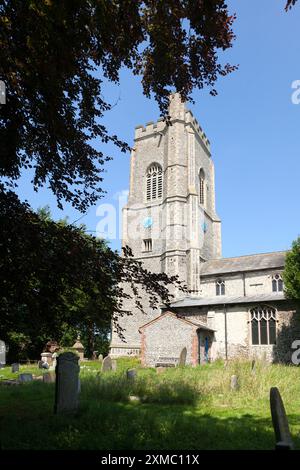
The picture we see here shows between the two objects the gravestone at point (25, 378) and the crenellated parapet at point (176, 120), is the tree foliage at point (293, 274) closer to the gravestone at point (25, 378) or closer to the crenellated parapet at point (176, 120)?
the gravestone at point (25, 378)

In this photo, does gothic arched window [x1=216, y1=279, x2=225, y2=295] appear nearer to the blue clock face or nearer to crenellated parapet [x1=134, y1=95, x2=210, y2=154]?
the blue clock face

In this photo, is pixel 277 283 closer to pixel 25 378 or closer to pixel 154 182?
pixel 154 182

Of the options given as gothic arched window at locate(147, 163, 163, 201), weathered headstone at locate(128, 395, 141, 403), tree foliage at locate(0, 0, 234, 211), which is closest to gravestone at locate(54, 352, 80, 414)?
weathered headstone at locate(128, 395, 141, 403)

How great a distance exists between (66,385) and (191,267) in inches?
1050

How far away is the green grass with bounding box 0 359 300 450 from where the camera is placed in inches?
216

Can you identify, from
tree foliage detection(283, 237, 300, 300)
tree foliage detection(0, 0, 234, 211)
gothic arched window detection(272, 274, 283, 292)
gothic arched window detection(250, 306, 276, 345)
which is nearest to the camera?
tree foliage detection(0, 0, 234, 211)

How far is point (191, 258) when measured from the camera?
3447 cm

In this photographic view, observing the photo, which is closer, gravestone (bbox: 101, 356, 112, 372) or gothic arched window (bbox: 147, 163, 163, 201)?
gravestone (bbox: 101, 356, 112, 372)

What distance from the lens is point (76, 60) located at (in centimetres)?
507

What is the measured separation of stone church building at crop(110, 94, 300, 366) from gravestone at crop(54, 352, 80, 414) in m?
14.4

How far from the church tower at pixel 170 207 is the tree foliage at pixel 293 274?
10.7 metres

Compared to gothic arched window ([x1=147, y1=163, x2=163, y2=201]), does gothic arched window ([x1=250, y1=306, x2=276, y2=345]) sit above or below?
below
